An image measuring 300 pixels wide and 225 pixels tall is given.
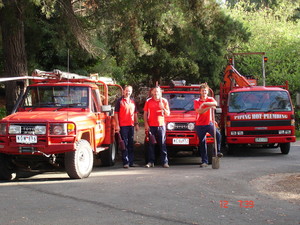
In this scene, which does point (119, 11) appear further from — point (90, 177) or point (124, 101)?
point (90, 177)

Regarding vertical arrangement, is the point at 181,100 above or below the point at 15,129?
above

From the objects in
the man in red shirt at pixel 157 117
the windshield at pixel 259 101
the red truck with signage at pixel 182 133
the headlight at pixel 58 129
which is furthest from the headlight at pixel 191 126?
the headlight at pixel 58 129

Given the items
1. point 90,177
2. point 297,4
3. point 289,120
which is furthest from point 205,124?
point 297,4

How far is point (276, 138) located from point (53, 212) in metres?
8.98

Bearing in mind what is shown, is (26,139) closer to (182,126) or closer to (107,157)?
(107,157)

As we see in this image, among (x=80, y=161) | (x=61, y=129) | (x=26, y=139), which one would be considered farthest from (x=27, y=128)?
(x=80, y=161)

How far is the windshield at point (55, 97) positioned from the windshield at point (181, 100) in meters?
3.19

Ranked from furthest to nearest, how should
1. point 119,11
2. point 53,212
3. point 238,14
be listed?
point 238,14 → point 119,11 → point 53,212

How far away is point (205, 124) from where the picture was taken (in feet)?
37.0

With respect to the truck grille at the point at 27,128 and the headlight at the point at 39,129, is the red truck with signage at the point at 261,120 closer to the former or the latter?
the headlight at the point at 39,129

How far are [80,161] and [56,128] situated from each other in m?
0.86

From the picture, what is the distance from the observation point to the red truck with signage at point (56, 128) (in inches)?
361

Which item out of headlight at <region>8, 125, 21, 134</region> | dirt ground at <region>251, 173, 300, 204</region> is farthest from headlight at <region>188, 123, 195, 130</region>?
headlight at <region>8, 125, 21, 134</region>

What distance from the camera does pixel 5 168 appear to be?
31.4 ft
